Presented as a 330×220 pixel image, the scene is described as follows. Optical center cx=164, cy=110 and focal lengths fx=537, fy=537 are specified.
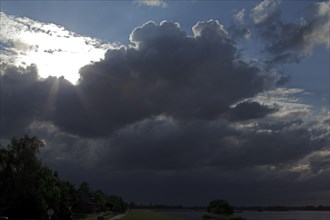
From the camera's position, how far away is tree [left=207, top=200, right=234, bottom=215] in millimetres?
165800

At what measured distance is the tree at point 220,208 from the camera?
16580 centimetres

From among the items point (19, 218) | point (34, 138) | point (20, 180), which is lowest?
point (19, 218)

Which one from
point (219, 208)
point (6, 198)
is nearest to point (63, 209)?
point (6, 198)

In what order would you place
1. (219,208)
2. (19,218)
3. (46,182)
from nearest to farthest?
(19,218) < (46,182) < (219,208)

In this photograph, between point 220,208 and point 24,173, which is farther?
point 220,208

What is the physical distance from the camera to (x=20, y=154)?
9650 cm

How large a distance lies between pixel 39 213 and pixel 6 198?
1340 centimetres

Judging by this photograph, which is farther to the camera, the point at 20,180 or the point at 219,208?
the point at 219,208

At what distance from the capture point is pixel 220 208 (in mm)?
168500

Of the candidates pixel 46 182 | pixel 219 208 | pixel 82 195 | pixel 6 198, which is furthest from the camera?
pixel 82 195

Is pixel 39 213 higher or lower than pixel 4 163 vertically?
lower

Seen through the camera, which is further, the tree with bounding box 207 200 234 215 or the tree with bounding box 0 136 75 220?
the tree with bounding box 207 200 234 215

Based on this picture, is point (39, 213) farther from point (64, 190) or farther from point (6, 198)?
point (64, 190)

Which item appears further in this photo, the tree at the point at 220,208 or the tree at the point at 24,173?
the tree at the point at 220,208
